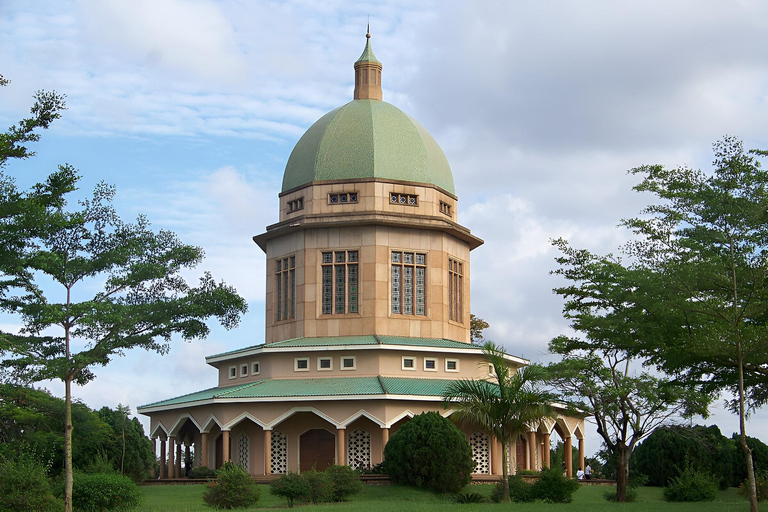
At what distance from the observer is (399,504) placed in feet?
103

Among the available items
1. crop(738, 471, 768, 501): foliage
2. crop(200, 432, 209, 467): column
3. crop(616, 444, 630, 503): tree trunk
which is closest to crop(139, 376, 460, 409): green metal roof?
crop(200, 432, 209, 467): column

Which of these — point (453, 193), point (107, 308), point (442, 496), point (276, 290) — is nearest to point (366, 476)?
point (442, 496)

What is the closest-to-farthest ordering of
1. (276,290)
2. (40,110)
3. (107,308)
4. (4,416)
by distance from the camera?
(40,110), (107,308), (4,416), (276,290)

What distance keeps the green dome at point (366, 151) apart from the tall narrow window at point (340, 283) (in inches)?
157

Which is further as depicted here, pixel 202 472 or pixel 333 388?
pixel 333 388

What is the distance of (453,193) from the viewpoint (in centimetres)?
5162

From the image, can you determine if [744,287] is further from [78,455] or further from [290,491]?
[78,455]

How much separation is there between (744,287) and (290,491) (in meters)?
15.5

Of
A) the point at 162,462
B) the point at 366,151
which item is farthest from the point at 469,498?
the point at 366,151

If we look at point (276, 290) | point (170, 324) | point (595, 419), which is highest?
point (276, 290)

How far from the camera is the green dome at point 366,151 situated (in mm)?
48688

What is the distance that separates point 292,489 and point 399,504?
343 cm

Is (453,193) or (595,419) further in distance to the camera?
(453,193)

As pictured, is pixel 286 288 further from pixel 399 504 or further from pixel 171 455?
pixel 399 504
